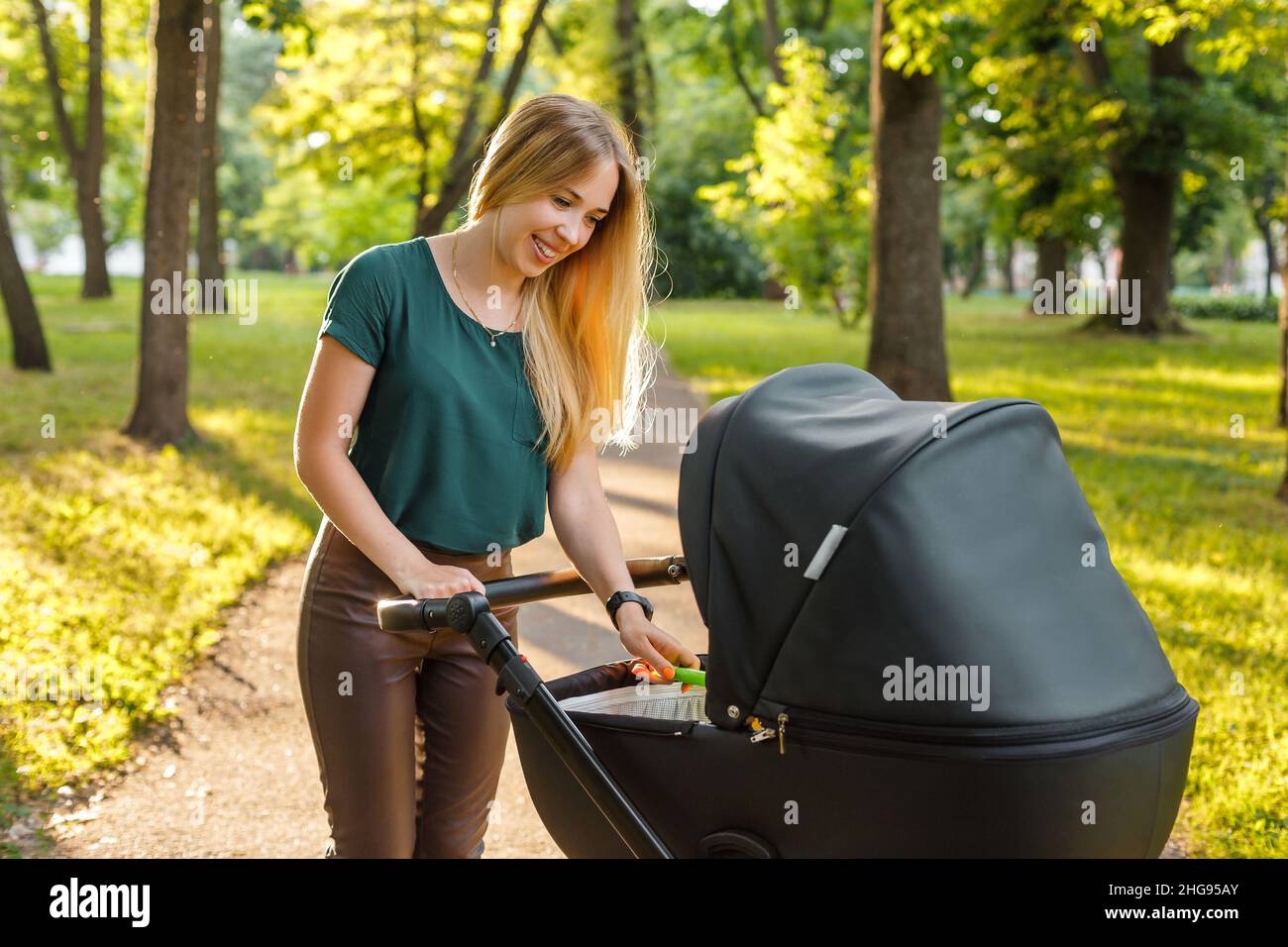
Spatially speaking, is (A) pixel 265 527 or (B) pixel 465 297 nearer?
(B) pixel 465 297

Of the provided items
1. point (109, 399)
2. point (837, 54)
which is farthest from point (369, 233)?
point (109, 399)

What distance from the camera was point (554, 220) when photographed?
2.56 metres

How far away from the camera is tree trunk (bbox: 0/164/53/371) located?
50.6 feet

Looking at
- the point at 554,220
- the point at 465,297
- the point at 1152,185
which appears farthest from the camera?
the point at 1152,185

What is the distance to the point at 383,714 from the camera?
8.57 ft

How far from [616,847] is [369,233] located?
40.3 m

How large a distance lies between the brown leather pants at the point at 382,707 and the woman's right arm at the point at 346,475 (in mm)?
154

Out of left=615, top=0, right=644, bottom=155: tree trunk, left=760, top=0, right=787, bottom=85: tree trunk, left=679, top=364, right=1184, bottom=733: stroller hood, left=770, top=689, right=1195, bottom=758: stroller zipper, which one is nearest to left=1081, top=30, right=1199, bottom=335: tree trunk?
left=760, top=0, right=787, bottom=85: tree trunk

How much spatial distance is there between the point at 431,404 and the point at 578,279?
1.59 feet

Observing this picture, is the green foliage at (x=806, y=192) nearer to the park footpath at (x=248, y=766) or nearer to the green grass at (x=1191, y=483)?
the green grass at (x=1191, y=483)

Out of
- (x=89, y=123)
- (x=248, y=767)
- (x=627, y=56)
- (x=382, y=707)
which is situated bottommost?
(x=248, y=767)

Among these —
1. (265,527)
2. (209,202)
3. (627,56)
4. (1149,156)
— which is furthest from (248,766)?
(627,56)

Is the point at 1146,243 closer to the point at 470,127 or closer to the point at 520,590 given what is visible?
the point at 470,127
